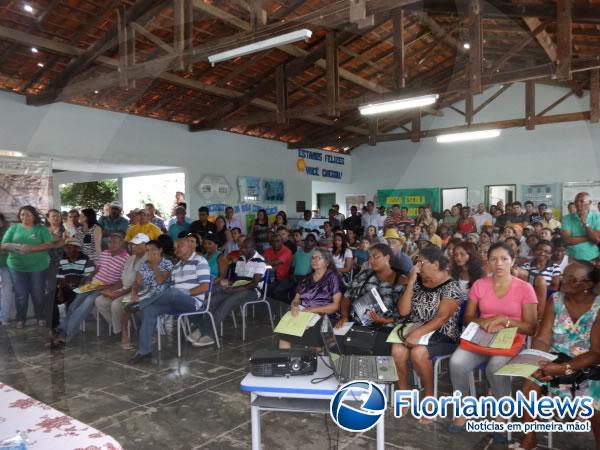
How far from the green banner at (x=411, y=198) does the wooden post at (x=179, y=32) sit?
28.2 feet

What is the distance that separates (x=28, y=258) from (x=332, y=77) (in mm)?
4789

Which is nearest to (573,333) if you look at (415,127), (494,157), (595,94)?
(595,94)

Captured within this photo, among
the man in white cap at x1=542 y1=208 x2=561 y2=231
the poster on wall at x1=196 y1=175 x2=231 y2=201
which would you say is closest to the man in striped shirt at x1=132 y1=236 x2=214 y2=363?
the poster on wall at x1=196 y1=175 x2=231 y2=201

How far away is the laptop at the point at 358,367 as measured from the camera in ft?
5.96

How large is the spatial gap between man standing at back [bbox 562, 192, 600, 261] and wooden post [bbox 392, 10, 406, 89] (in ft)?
10.2

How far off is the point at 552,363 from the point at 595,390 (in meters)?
0.20

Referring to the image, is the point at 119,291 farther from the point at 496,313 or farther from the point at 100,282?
the point at 496,313

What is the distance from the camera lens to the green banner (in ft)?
39.1

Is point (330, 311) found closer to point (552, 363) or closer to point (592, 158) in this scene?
point (552, 363)

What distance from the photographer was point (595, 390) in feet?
6.74

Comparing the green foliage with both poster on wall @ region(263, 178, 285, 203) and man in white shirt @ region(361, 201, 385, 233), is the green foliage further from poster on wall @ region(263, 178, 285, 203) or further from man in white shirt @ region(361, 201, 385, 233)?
man in white shirt @ region(361, 201, 385, 233)

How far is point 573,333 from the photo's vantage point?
223 centimetres

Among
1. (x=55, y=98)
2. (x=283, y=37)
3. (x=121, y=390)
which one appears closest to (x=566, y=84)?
(x=283, y=37)

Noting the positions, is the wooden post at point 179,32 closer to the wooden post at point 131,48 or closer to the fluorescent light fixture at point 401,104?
the wooden post at point 131,48
